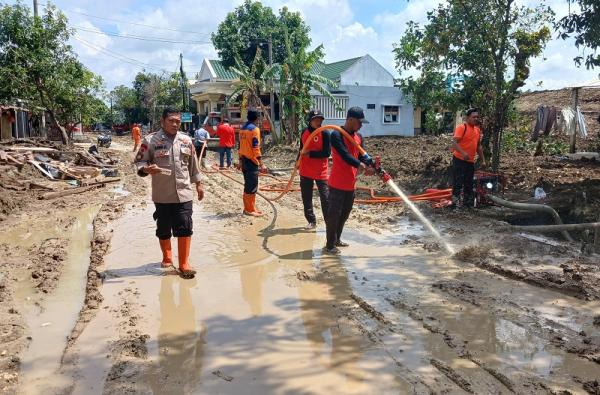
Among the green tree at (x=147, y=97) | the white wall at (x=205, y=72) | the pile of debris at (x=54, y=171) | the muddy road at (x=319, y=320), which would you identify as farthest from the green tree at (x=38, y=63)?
the green tree at (x=147, y=97)

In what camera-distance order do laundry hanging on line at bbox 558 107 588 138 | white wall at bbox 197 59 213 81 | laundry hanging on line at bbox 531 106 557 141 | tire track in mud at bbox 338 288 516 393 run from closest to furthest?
tire track in mud at bbox 338 288 516 393
laundry hanging on line at bbox 558 107 588 138
laundry hanging on line at bbox 531 106 557 141
white wall at bbox 197 59 213 81

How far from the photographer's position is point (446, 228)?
7617 millimetres

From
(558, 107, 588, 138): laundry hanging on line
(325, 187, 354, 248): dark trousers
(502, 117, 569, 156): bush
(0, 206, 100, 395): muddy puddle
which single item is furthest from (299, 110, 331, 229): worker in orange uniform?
(558, 107, 588, 138): laundry hanging on line

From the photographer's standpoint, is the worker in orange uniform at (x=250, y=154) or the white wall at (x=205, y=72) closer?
the worker in orange uniform at (x=250, y=154)

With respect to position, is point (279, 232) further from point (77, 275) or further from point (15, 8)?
point (15, 8)

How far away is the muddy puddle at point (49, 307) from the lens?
3419 mm

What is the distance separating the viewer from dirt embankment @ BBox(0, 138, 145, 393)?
162 inches

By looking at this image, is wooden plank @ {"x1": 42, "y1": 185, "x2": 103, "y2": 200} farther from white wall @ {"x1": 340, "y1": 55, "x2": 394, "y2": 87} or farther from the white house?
white wall @ {"x1": 340, "y1": 55, "x2": 394, "y2": 87}

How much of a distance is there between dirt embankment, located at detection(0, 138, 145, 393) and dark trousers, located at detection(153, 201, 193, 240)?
921mm

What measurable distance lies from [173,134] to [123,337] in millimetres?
2256

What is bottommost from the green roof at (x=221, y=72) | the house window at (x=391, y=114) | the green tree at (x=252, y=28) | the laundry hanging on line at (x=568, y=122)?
the laundry hanging on line at (x=568, y=122)

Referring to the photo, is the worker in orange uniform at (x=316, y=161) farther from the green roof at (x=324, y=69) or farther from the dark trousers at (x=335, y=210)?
the green roof at (x=324, y=69)

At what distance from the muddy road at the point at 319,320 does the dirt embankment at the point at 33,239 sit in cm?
8

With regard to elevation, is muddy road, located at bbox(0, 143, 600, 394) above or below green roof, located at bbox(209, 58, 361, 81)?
below
